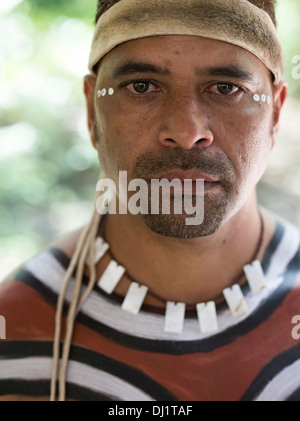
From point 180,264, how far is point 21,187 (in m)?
2.35

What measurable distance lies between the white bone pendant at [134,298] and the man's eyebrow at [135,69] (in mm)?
557

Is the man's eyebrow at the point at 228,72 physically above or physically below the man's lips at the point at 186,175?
above

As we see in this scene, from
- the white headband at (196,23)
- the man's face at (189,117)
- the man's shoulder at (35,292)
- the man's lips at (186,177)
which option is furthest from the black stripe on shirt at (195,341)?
the white headband at (196,23)

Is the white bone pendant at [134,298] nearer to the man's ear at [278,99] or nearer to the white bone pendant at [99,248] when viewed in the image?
the white bone pendant at [99,248]

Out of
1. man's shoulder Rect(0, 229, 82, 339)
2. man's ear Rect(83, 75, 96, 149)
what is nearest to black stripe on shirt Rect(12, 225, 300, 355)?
man's shoulder Rect(0, 229, 82, 339)

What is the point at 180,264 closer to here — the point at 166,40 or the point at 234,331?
the point at 234,331

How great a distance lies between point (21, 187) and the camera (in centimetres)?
352

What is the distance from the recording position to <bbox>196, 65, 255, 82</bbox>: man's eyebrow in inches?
A: 47.1

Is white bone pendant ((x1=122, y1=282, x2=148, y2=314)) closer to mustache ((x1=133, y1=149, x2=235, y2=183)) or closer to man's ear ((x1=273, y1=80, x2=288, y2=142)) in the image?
mustache ((x1=133, y1=149, x2=235, y2=183))

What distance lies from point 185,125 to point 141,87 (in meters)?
0.17

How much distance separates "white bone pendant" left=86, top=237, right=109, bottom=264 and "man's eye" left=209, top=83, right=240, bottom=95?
54 centimetres

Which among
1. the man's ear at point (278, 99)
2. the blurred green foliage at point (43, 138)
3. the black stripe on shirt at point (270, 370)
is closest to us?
the black stripe on shirt at point (270, 370)

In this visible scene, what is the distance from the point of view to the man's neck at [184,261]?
1384 millimetres

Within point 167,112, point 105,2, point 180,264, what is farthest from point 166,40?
point 180,264
